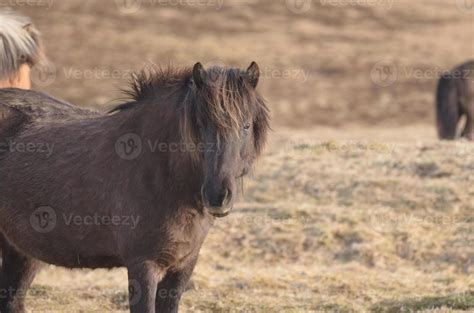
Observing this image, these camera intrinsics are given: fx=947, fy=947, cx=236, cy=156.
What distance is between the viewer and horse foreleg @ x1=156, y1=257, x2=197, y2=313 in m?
7.15

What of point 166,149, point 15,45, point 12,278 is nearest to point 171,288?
point 166,149

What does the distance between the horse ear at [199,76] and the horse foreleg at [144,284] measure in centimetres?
135

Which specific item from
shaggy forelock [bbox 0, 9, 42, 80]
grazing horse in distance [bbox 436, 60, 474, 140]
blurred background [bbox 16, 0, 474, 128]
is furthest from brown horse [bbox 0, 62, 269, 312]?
blurred background [bbox 16, 0, 474, 128]

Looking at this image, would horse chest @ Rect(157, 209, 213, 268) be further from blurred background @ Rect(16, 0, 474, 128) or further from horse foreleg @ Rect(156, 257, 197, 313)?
blurred background @ Rect(16, 0, 474, 128)

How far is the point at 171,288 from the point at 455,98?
14547mm

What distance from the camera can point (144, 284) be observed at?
267 inches

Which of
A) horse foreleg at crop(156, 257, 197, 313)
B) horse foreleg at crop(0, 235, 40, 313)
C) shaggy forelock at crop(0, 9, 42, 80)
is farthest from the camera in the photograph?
shaggy forelock at crop(0, 9, 42, 80)

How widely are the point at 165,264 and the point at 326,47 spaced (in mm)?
40469

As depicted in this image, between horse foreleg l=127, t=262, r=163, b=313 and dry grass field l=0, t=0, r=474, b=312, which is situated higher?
horse foreleg l=127, t=262, r=163, b=313

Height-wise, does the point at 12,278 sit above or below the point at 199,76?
below

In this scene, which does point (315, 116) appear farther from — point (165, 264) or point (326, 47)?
point (165, 264)

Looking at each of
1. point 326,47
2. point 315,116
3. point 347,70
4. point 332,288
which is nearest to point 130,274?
point 332,288

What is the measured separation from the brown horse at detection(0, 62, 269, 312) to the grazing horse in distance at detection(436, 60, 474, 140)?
13726 millimetres

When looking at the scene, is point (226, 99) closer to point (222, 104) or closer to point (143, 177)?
point (222, 104)
